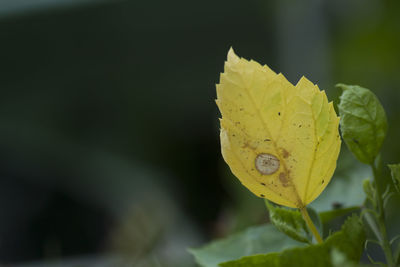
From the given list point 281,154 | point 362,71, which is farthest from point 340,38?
point 281,154

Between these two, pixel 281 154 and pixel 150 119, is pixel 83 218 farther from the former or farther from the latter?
pixel 281 154

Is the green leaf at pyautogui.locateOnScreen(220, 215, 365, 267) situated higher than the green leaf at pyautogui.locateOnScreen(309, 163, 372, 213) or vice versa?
the green leaf at pyautogui.locateOnScreen(309, 163, 372, 213)

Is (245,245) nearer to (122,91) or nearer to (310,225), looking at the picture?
(310,225)

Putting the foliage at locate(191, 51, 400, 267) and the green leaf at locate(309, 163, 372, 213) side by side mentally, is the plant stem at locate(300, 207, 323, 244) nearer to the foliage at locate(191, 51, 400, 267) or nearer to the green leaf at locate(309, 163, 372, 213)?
the foliage at locate(191, 51, 400, 267)

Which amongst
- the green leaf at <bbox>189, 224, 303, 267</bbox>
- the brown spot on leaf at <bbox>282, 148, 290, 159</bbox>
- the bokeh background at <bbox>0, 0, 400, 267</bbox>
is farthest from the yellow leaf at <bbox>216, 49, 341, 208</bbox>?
the bokeh background at <bbox>0, 0, 400, 267</bbox>

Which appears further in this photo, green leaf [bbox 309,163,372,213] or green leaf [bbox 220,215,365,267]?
green leaf [bbox 309,163,372,213]

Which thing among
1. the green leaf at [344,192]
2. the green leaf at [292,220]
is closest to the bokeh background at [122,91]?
the green leaf at [344,192]

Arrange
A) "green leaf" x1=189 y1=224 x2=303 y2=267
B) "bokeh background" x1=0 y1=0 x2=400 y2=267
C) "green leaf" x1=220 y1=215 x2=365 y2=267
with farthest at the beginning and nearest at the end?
1. "bokeh background" x1=0 y1=0 x2=400 y2=267
2. "green leaf" x1=189 y1=224 x2=303 y2=267
3. "green leaf" x1=220 y1=215 x2=365 y2=267

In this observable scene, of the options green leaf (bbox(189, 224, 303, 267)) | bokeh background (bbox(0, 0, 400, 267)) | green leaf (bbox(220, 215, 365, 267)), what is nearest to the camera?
green leaf (bbox(220, 215, 365, 267))
